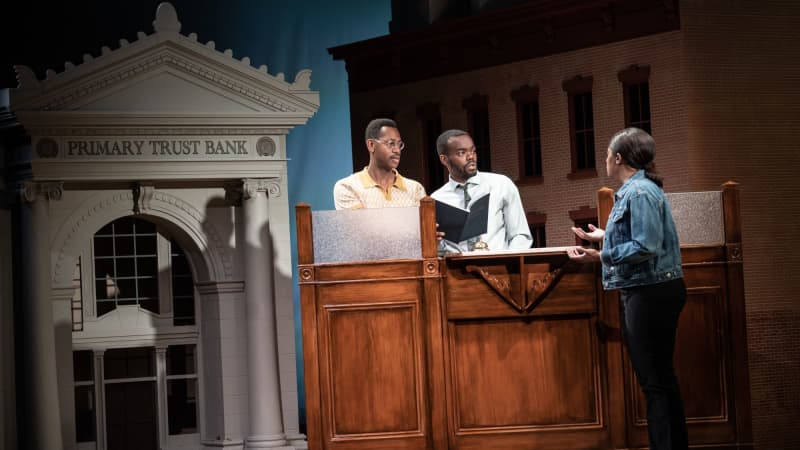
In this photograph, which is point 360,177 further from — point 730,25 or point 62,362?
point 730,25

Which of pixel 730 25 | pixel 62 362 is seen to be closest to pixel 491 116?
pixel 730 25

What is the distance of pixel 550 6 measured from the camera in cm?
1966

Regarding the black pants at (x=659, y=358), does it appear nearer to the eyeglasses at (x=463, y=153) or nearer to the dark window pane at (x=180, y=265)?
the eyeglasses at (x=463, y=153)

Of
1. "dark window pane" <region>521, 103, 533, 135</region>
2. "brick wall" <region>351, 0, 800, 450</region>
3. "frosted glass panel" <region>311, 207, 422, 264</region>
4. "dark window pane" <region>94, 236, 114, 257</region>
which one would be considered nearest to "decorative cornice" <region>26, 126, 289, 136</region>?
"dark window pane" <region>94, 236, 114, 257</region>

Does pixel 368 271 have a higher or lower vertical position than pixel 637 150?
lower

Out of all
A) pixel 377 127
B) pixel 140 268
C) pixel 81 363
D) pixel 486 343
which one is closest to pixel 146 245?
pixel 140 268

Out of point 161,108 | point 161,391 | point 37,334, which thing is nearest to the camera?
point 37,334

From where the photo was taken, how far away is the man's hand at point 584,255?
6.12 m

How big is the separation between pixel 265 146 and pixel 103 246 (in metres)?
2.27

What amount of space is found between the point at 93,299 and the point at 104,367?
2.81ft

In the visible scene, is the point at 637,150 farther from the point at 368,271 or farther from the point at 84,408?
the point at 84,408

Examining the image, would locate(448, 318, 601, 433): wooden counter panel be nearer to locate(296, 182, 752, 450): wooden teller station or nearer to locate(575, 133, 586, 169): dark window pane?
locate(296, 182, 752, 450): wooden teller station

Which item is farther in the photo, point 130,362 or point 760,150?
point 760,150

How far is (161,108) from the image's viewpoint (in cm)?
1295
